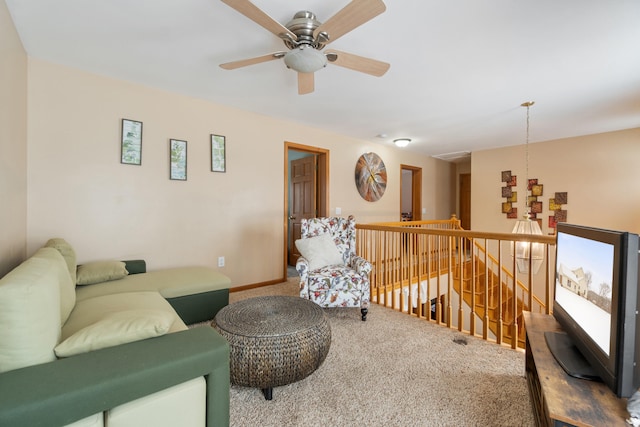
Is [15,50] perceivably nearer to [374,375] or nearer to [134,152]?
[134,152]

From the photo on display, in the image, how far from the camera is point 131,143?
276 centimetres

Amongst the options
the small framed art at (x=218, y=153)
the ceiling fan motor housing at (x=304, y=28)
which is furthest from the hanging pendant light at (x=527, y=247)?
the small framed art at (x=218, y=153)

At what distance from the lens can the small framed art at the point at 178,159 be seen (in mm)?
3001

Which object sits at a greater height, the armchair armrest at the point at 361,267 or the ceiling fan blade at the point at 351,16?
the ceiling fan blade at the point at 351,16

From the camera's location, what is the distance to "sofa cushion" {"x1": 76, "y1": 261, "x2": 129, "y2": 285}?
2165mm

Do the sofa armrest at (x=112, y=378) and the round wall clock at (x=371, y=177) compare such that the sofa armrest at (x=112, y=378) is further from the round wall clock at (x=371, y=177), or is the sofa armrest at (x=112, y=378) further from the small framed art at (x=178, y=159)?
the round wall clock at (x=371, y=177)

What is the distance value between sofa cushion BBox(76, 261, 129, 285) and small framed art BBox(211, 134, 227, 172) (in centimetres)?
Result: 141

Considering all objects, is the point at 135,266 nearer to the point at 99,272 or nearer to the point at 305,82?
the point at 99,272

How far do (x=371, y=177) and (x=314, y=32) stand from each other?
3610 millimetres

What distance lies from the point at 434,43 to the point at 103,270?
10.2ft

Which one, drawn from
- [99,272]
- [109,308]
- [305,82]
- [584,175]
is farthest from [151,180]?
[584,175]

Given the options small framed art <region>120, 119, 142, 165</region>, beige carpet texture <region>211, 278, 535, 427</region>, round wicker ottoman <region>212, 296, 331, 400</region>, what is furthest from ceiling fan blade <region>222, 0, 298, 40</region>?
beige carpet texture <region>211, 278, 535, 427</region>

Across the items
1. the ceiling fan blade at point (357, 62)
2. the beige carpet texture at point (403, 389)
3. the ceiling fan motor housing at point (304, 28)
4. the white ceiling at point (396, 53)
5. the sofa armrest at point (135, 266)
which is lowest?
the beige carpet texture at point (403, 389)

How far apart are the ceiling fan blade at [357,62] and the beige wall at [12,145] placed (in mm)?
1956
